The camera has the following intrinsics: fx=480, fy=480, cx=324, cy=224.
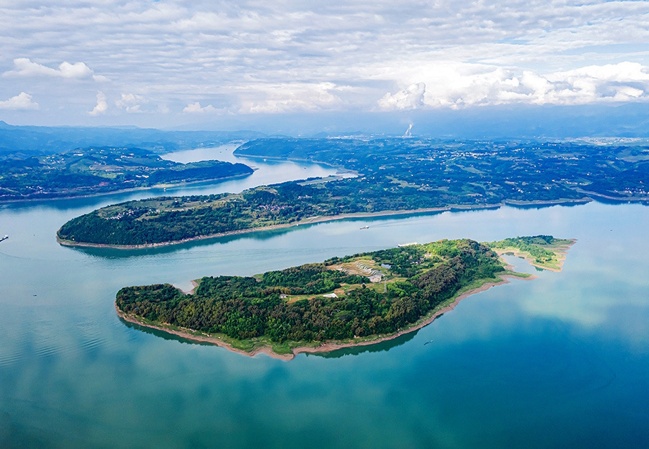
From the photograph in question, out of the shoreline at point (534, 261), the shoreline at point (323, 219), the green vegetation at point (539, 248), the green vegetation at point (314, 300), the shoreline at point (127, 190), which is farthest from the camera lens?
the shoreline at point (127, 190)

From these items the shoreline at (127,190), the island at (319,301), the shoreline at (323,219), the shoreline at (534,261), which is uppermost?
the island at (319,301)

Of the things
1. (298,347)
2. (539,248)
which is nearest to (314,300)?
(298,347)

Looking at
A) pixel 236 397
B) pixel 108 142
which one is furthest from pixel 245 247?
pixel 108 142

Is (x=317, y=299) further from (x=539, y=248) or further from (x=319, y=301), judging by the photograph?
(x=539, y=248)

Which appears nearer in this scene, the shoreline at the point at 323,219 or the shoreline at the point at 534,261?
the shoreline at the point at 534,261

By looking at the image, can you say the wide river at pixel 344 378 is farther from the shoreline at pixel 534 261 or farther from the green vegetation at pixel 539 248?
the green vegetation at pixel 539 248

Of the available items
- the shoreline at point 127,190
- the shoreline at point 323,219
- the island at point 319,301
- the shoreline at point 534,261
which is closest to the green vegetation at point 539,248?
the shoreline at point 534,261
